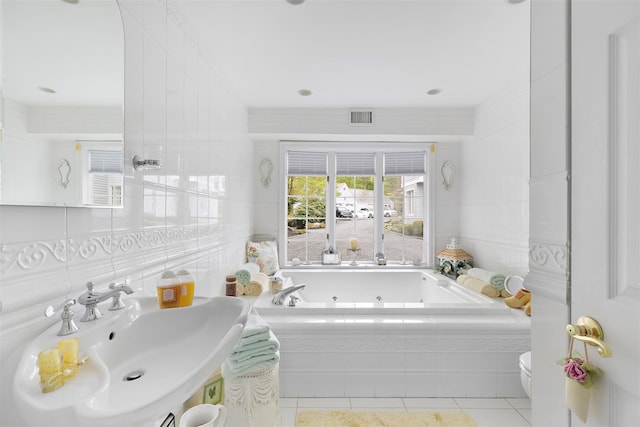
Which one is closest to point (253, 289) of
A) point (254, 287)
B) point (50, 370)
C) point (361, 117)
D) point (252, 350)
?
point (254, 287)

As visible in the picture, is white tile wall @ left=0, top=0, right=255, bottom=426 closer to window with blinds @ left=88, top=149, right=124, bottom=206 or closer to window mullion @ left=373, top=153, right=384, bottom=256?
window with blinds @ left=88, top=149, right=124, bottom=206

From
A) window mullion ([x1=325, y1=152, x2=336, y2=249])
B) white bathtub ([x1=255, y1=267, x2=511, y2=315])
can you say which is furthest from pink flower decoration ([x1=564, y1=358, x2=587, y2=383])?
window mullion ([x1=325, y1=152, x2=336, y2=249])

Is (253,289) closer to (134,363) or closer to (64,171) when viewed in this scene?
(134,363)

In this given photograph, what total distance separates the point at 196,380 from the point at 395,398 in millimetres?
1830

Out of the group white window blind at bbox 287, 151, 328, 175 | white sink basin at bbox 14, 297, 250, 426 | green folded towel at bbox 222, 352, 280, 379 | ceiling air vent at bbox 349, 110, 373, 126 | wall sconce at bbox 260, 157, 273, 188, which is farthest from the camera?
white window blind at bbox 287, 151, 328, 175

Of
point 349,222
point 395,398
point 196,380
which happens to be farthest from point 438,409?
point 349,222

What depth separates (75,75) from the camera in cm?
95

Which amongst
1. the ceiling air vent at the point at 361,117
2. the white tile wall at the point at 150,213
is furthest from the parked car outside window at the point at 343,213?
A: the white tile wall at the point at 150,213

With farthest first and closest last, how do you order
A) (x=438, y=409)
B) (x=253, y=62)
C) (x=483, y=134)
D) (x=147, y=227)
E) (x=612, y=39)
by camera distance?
(x=483, y=134) < (x=253, y=62) < (x=438, y=409) < (x=147, y=227) < (x=612, y=39)

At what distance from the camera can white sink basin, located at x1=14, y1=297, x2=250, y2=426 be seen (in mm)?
594

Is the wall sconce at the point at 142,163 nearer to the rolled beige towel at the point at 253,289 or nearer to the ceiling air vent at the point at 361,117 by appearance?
the rolled beige towel at the point at 253,289

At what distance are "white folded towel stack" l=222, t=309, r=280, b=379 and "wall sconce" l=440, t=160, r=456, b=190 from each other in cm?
305

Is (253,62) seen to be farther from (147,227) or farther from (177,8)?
(147,227)

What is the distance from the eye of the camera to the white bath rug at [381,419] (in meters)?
1.83
